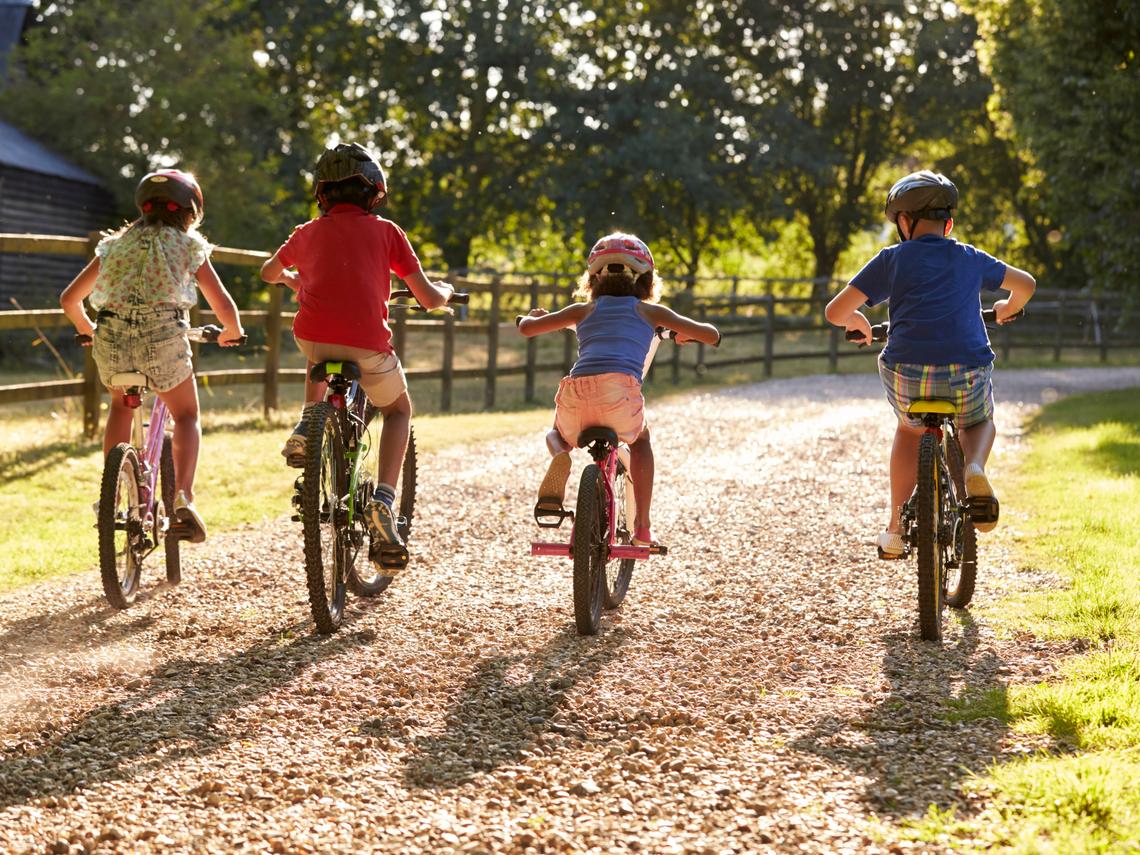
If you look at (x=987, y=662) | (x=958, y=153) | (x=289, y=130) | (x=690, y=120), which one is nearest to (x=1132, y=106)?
(x=987, y=662)

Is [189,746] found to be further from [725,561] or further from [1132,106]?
[1132,106]

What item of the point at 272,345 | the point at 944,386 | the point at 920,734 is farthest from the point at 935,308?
the point at 272,345

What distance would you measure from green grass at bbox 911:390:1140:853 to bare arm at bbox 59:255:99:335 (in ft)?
12.0

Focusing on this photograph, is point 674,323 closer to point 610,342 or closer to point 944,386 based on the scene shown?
point 610,342

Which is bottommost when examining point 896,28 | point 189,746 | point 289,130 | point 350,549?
point 189,746

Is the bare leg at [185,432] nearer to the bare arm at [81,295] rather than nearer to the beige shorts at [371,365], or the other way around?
the bare arm at [81,295]

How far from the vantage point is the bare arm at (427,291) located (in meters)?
4.54

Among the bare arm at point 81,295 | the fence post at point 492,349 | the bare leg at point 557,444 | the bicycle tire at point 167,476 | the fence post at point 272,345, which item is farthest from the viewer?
the fence post at point 492,349

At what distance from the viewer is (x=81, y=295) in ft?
15.7

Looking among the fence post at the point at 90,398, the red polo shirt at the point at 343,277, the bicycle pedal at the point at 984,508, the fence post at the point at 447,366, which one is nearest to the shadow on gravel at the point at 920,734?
the bicycle pedal at the point at 984,508

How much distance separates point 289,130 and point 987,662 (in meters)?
26.2

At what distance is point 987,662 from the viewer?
4.05 m

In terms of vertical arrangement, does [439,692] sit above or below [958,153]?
below

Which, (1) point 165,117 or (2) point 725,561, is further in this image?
(1) point 165,117
